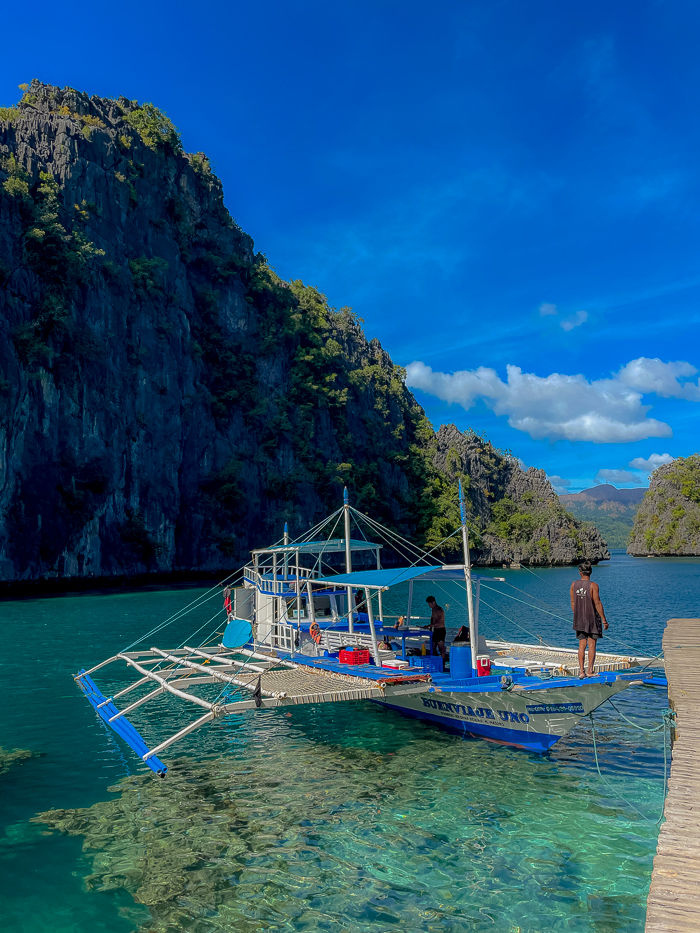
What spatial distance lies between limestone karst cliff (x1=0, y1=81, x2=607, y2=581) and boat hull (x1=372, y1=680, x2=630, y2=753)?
5281 centimetres

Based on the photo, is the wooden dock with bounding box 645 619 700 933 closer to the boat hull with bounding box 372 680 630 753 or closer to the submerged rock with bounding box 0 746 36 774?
the boat hull with bounding box 372 680 630 753

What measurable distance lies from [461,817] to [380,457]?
3806 inches

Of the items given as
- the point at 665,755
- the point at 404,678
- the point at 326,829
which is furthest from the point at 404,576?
the point at 665,755

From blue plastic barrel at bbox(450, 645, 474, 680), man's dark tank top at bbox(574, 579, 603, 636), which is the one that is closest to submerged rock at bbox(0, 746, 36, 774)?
blue plastic barrel at bbox(450, 645, 474, 680)

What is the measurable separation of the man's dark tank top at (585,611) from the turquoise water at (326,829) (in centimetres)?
274

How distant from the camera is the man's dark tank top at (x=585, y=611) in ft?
41.8

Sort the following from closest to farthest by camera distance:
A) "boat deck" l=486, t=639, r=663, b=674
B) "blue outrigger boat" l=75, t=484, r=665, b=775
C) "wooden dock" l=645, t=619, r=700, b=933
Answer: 1. "wooden dock" l=645, t=619, r=700, b=933
2. "blue outrigger boat" l=75, t=484, r=665, b=775
3. "boat deck" l=486, t=639, r=663, b=674

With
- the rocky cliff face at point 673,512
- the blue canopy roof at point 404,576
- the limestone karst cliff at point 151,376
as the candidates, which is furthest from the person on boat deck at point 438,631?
the rocky cliff face at point 673,512

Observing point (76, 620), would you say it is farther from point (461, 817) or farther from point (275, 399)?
point (275, 399)

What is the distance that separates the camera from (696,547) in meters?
137

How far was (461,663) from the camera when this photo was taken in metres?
14.3

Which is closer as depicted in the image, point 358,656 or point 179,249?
point 358,656

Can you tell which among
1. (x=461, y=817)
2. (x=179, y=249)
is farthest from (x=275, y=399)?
(x=461, y=817)

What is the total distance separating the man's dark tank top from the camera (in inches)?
502
